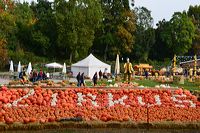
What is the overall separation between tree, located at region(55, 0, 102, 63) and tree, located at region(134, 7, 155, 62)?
1338 centimetres

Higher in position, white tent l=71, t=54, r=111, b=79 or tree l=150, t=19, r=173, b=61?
tree l=150, t=19, r=173, b=61

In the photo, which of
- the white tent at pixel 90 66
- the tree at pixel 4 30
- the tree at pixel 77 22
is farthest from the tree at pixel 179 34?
the white tent at pixel 90 66

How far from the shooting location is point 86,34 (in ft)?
252

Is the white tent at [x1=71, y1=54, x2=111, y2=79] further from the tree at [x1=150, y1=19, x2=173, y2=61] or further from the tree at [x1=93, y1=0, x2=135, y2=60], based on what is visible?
the tree at [x1=150, y1=19, x2=173, y2=61]

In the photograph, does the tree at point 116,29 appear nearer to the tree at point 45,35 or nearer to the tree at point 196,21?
the tree at point 45,35

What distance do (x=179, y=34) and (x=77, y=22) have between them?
955 inches

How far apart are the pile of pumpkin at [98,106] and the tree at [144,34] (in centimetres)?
6883

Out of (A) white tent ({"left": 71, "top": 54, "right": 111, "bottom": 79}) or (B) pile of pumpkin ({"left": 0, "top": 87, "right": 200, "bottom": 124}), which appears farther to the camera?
(A) white tent ({"left": 71, "top": 54, "right": 111, "bottom": 79})

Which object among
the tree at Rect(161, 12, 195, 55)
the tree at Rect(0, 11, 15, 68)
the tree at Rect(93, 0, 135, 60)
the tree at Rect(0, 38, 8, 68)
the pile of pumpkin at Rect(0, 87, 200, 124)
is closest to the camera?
the pile of pumpkin at Rect(0, 87, 200, 124)

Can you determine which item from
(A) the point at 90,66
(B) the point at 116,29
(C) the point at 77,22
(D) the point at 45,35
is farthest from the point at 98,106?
(B) the point at 116,29

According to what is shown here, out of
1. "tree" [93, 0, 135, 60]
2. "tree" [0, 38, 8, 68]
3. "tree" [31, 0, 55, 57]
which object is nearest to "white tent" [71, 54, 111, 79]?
"tree" [0, 38, 8, 68]

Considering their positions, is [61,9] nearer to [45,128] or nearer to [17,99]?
[17,99]

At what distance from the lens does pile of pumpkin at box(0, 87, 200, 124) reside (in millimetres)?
13383

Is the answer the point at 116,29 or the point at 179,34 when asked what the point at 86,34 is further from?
the point at 179,34
